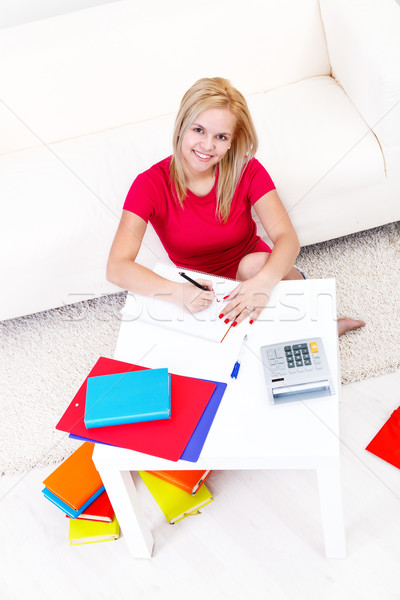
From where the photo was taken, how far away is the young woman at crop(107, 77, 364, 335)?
138 centimetres

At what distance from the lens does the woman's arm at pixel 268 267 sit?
53.4 inches

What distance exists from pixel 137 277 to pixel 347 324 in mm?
719

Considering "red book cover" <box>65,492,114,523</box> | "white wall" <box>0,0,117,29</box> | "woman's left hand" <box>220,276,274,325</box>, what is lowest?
"red book cover" <box>65,492,114,523</box>

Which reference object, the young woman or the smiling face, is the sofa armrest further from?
the smiling face

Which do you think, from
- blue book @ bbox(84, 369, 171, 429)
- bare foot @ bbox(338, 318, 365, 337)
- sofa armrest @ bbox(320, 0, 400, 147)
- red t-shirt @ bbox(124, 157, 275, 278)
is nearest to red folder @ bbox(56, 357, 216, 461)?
blue book @ bbox(84, 369, 171, 429)

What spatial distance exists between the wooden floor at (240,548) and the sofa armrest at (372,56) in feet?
3.16

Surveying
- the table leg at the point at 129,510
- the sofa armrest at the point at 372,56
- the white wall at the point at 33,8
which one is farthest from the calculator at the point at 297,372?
the white wall at the point at 33,8

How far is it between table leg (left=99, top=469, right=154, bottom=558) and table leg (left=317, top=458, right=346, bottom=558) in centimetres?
40

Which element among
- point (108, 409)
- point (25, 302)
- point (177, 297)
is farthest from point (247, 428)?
point (25, 302)

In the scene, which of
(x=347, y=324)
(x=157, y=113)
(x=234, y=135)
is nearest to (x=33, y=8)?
(x=157, y=113)

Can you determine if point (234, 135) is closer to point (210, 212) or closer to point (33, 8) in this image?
point (210, 212)

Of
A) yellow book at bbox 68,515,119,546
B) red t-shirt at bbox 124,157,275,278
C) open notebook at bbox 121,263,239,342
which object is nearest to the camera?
open notebook at bbox 121,263,239,342

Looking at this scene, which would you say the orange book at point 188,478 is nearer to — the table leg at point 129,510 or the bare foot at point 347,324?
the table leg at point 129,510

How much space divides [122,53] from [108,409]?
1.37m
